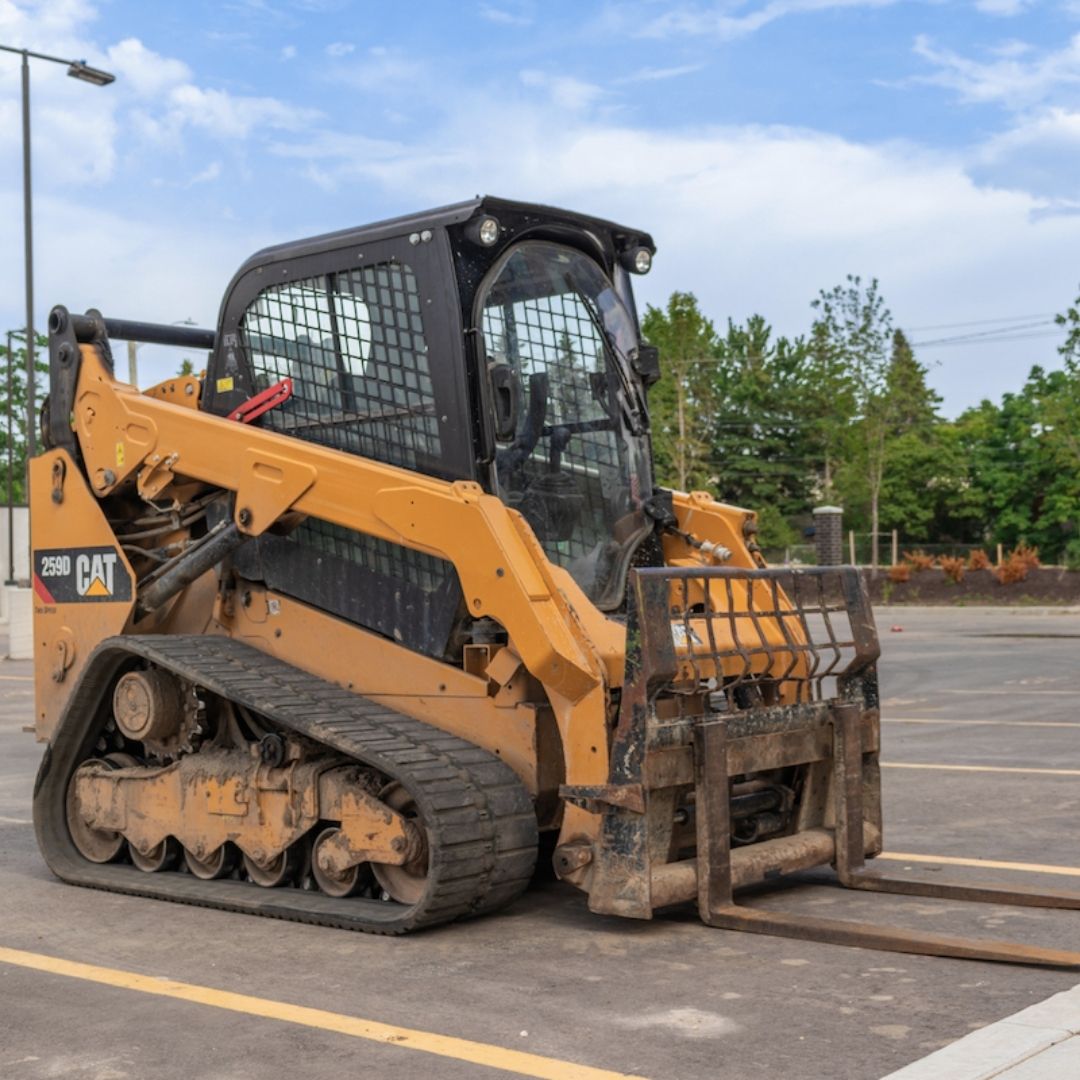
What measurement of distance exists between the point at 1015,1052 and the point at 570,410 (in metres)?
3.93

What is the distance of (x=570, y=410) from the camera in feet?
25.6

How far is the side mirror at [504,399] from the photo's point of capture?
23.9 ft

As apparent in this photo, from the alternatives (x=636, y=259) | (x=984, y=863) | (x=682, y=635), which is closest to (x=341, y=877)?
(x=682, y=635)

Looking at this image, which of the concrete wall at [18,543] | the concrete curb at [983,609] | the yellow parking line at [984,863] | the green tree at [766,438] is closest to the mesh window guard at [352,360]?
the yellow parking line at [984,863]

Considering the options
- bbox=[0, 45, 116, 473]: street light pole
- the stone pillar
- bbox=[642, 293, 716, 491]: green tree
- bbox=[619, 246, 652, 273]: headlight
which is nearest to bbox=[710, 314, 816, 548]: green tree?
bbox=[642, 293, 716, 491]: green tree

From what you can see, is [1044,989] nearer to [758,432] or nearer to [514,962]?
[514,962]

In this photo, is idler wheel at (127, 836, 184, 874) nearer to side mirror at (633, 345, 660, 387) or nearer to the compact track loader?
the compact track loader

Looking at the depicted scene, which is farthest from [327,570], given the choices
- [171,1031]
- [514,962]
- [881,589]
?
[881,589]

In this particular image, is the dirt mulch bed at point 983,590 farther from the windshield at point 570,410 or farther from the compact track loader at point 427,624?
the compact track loader at point 427,624

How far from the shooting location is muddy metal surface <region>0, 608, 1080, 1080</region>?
16.3 feet

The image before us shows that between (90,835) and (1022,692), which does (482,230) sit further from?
(1022,692)

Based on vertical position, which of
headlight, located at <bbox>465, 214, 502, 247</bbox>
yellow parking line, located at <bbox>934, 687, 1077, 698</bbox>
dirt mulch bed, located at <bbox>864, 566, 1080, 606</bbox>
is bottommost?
yellow parking line, located at <bbox>934, 687, 1077, 698</bbox>

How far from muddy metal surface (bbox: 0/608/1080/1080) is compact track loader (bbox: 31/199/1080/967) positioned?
0.63ft

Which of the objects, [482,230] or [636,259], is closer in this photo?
[482,230]
